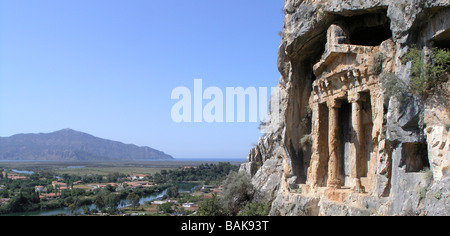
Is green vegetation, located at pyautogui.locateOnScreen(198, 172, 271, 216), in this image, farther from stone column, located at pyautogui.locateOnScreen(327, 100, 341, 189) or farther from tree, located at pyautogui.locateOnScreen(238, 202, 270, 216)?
stone column, located at pyautogui.locateOnScreen(327, 100, 341, 189)

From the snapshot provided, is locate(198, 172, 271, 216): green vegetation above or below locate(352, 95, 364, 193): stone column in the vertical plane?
below

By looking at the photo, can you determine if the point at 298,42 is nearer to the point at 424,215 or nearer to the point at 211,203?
the point at 424,215

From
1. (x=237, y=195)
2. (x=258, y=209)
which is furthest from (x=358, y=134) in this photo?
(x=237, y=195)

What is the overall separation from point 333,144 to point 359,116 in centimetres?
181

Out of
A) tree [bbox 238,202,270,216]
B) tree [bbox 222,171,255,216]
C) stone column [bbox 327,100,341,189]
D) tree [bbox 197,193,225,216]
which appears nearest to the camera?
stone column [bbox 327,100,341,189]

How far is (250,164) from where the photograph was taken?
3228 cm

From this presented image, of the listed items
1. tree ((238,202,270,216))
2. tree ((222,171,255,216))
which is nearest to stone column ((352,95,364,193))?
tree ((238,202,270,216))

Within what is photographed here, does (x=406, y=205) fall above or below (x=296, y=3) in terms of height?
below

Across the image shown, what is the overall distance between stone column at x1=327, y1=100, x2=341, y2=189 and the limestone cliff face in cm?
4

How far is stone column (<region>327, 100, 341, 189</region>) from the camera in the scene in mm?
15453

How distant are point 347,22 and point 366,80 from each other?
3162mm

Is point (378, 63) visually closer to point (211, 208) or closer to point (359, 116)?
point (359, 116)

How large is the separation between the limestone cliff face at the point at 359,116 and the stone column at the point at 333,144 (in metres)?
0.04
